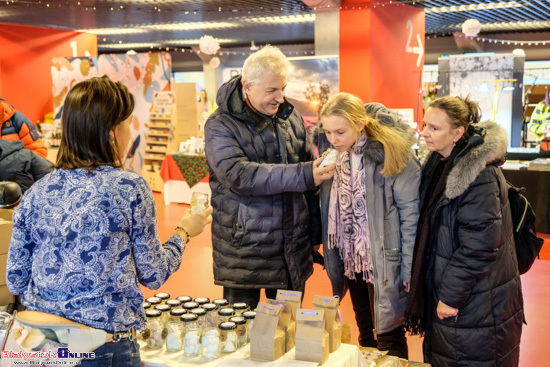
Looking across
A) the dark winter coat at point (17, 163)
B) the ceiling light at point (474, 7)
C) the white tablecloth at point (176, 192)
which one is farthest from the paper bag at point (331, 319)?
the ceiling light at point (474, 7)

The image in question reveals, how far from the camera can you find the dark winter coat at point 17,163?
4.28m

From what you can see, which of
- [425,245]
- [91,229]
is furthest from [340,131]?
[91,229]

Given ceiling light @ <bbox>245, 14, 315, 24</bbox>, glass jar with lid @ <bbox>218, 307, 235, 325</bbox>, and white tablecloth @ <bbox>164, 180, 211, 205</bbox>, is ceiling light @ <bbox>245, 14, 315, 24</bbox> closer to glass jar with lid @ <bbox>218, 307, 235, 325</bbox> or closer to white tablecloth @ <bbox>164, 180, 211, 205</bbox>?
white tablecloth @ <bbox>164, 180, 211, 205</bbox>

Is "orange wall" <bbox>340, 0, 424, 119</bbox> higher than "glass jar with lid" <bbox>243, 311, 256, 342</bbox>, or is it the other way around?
"orange wall" <bbox>340, 0, 424, 119</bbox>

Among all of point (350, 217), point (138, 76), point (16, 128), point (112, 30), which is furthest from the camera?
point (112, 30)

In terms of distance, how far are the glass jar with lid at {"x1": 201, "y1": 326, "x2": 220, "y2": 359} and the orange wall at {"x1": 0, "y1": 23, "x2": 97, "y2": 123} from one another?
12331 millimetres

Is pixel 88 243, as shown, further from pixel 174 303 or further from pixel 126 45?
pixel 126 45

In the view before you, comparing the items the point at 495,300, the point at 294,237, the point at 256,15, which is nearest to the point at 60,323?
the point at 294,237

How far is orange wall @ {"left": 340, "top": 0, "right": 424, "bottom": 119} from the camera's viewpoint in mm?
8250

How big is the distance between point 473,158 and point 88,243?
1555mm

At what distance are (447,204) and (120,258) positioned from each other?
1404 millimetres

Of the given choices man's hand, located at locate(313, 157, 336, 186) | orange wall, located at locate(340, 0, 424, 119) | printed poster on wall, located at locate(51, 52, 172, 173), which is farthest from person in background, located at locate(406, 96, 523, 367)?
printed poster on wall, located at locate(51, 52, 172, 173)

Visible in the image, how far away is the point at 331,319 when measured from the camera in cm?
189

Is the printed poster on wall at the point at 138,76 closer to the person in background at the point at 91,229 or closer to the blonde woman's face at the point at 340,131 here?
the blonde woman's face at the point at 340,131
